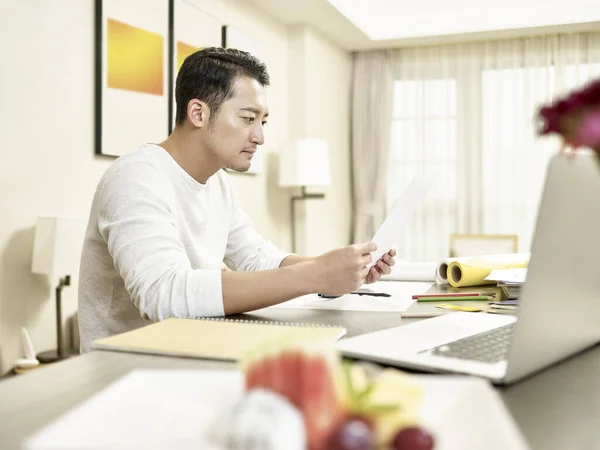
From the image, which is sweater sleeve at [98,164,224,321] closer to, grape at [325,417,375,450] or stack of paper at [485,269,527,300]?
stack of paper at [485,269,527,300]

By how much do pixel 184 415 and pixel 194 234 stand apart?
1.35 metres

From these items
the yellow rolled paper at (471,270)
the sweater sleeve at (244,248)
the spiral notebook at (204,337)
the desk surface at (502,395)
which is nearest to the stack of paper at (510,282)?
the yellow rolled paper at (471,270)

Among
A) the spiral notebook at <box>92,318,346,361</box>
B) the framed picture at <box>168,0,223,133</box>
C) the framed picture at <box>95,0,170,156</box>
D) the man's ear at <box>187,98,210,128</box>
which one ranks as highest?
the framed picture at <box>168,0,223,133</box>

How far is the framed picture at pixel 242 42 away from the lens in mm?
3881

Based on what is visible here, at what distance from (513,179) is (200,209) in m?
4.26

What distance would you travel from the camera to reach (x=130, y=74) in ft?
9.83

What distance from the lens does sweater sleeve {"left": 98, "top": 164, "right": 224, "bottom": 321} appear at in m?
1.21

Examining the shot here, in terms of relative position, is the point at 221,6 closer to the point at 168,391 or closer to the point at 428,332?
the point at 428,332

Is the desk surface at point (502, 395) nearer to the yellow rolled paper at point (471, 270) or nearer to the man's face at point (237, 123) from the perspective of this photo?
the yellow rolled paper at point (471, 270)

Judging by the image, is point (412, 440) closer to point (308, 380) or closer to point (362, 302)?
point (308, 380)

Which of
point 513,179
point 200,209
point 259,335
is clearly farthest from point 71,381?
point 513,179

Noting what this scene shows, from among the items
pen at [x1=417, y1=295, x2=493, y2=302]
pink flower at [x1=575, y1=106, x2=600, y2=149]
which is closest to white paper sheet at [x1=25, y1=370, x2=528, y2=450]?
pink flower at [x1=575, y1=106, x2=600, y2=149]

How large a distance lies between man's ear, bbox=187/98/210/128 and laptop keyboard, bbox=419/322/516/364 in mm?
1105

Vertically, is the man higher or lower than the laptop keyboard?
higher
